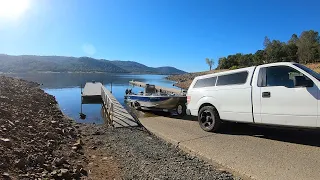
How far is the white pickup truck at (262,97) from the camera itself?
6406 mm

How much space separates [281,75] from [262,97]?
0.74m

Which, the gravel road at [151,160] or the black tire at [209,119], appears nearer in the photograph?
the gravel road at [151,160]

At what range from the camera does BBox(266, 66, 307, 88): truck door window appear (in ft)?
22.6

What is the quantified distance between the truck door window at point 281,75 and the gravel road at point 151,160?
2880 millimetres

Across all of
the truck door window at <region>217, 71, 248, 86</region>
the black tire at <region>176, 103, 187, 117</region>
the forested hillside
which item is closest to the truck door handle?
the truck door window at <region>217, 71, 248, 86</region>

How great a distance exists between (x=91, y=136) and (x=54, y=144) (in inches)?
78.4

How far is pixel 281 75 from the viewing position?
7.12m

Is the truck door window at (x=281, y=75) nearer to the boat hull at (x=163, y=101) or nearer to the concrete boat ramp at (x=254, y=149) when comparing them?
the concrete boat ramp at (x=254, y=149)

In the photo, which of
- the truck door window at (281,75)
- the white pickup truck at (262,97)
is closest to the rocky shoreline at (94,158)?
the white pickup truck at (262,97)

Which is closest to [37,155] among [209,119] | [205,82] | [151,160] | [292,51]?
[151,160]

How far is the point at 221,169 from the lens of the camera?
5.72m

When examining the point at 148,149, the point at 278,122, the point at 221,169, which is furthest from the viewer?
the point at 148,149

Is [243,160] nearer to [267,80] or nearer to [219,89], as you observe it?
[267,80]

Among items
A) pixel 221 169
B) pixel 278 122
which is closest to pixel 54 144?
pixel 221 169
